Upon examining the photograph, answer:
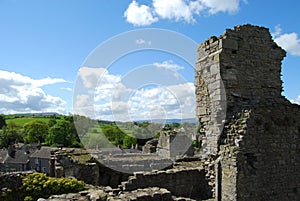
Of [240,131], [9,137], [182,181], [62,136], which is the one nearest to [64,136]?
[62,136]

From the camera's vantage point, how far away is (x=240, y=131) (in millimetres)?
7359

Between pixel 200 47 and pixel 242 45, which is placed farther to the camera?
pixel 200 47

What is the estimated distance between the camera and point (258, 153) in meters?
7.42

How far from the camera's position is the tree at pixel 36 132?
84.1 metres

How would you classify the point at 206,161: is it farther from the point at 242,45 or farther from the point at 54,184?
the point at 54,184

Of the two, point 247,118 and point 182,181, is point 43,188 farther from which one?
point 247,118

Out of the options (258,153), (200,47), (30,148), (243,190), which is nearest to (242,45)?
(200,47)

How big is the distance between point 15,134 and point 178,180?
89.9 m

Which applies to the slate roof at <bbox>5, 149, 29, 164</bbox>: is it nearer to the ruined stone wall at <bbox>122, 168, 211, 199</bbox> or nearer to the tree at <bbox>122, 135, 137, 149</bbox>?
the tree at <bbox>122, 135, 137, 149</bbox>

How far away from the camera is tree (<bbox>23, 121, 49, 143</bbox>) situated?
84062 mm

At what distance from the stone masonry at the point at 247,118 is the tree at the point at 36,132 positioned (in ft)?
277

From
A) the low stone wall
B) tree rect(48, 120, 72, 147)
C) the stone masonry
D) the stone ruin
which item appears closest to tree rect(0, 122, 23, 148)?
tree rect(48, 120, 72, 147)

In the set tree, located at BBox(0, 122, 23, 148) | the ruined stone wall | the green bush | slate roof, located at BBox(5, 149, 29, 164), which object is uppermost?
the ruined stone wall

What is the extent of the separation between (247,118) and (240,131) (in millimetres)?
394
